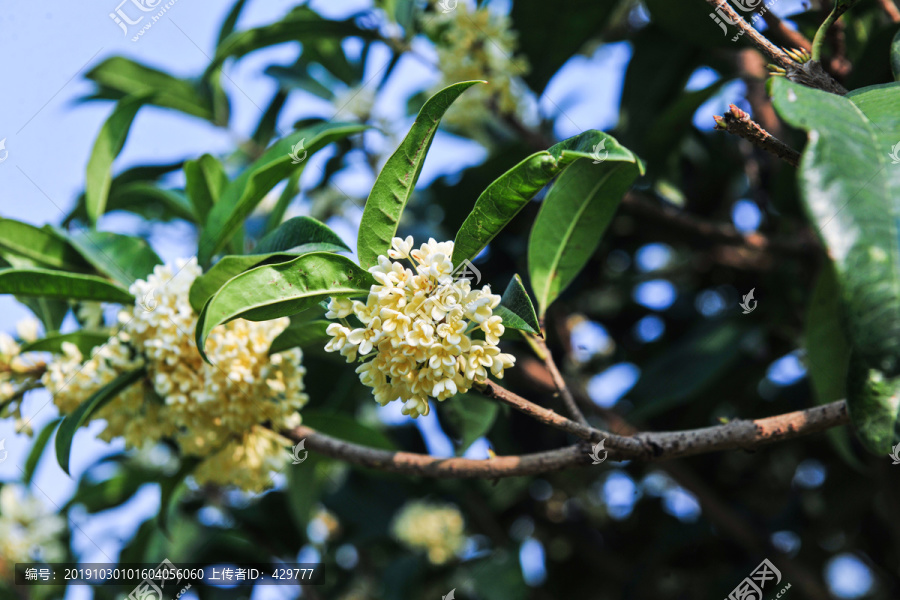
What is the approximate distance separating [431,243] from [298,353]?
1.97 ft

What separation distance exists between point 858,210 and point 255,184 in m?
1.30

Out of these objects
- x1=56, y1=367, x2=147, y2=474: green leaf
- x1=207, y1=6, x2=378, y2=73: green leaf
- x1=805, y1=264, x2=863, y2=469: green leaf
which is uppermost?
x1=207, y1=6, x2=378, y2=73: green leaf

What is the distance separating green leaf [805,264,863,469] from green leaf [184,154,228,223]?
174 centimetres

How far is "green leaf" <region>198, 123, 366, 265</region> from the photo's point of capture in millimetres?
1626

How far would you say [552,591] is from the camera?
10.9ft

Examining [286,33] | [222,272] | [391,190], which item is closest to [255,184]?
[222,272]

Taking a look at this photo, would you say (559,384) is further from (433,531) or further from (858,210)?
(433,531)

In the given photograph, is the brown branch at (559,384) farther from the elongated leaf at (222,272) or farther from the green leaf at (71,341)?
the green leaf at (71,341)

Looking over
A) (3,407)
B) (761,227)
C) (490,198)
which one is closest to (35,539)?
(3,407)

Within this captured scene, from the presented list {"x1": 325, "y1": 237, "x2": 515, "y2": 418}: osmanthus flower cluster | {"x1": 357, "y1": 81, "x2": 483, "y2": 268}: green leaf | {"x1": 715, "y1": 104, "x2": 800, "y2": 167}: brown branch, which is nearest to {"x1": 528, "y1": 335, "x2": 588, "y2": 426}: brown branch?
{"x1": 325, "y1": 237, "x2": 515, "y2": 418}: osmanthus flower cluster

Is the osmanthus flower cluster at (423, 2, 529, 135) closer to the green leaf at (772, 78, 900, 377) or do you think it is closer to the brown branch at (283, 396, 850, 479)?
the brown branch at (283, 396, 850, 479)

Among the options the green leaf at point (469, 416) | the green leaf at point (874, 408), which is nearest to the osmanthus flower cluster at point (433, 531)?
the green leaf at point (469, 416)

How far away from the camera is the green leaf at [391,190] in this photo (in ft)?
3.92

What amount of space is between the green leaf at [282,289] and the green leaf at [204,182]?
90cm
